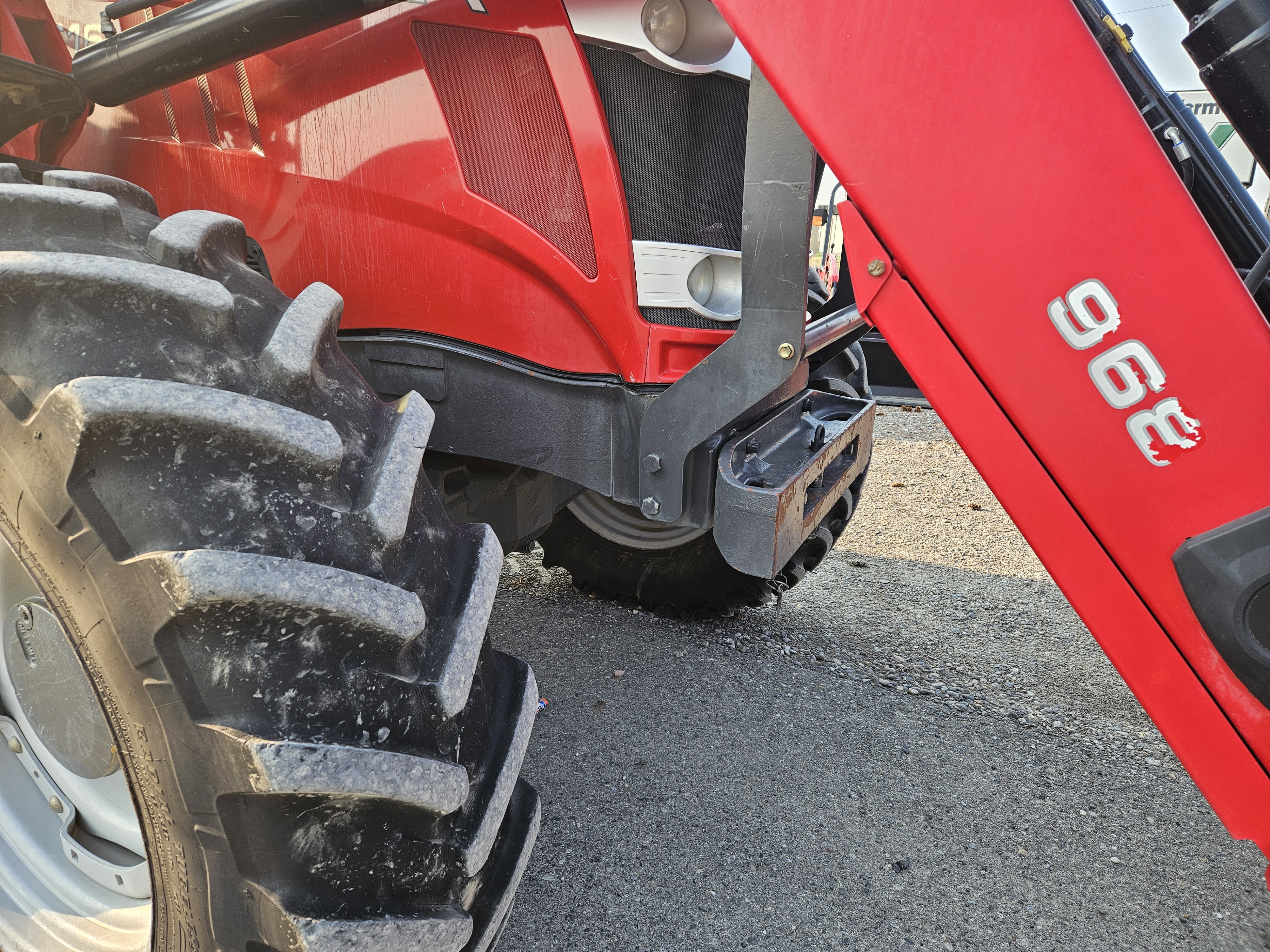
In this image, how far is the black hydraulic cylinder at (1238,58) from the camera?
2.47ft

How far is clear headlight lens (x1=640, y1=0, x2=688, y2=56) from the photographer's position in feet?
3.88

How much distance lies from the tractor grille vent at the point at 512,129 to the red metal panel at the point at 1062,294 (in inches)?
15.7

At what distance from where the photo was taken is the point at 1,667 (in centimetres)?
114

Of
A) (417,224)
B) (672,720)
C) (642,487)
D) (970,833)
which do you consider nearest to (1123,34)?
(642,487)

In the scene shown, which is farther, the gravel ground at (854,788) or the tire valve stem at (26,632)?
the gravel ground at (854,788)

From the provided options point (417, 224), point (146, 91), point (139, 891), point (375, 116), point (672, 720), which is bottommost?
point (672, 720)

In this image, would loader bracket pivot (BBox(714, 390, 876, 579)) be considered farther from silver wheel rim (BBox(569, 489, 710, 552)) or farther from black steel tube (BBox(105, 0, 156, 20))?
black steel tube (BBox(105, 0, 156, 20))

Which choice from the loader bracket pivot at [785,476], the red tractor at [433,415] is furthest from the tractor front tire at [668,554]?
the red tractor at [433,415]

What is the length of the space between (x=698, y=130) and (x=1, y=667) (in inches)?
47.0

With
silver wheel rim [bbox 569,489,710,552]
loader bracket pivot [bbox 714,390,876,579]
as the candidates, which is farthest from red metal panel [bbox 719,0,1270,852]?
silver wheel rim [bbox 569,489,710,552]

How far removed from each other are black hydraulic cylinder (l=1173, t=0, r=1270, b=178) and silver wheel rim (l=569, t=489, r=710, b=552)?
1457 mm

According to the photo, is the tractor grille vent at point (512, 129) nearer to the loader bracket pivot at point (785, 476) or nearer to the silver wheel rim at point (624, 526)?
the loader bracket pivot at point (785, 476)

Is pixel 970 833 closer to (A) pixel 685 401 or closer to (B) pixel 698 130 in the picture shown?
(A) pixel 685 401

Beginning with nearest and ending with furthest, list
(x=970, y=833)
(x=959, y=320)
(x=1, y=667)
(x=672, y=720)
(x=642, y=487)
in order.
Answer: (x=959, y=320) < (x=1, y=667) < (x=642, y=487) < (x=970, y=833) < (x=672, y=720)
